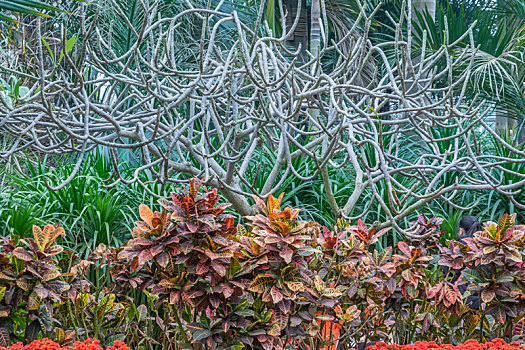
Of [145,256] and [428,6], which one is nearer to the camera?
[145,256]

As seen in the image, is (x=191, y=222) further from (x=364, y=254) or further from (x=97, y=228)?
(x=97, y=228)

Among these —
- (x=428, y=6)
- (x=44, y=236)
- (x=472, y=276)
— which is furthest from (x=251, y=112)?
(x=428, y=6)

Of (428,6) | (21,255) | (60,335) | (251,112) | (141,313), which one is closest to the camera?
(21,255)

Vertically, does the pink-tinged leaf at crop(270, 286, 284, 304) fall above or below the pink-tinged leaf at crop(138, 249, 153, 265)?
below

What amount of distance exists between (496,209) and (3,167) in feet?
15.4

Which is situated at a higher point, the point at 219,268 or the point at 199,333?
the point at 219,268

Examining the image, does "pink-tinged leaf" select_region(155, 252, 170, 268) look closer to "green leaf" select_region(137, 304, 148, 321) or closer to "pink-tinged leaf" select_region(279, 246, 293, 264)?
"pink-tinged leaf" select_region(279, 246, 293, 264)

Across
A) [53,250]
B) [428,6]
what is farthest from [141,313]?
[428,6]

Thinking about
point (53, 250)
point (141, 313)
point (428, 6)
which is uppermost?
point (428, 6)

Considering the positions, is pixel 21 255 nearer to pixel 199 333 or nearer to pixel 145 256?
pixel 145 256

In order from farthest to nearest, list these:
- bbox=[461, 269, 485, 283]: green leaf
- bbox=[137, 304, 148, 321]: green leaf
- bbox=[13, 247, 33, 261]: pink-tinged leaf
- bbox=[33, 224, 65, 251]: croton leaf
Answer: bbox=[137, 304, 148, 321]: green leaf
bbox=[461, 269, 485, 283]: green leaf
bbox=[33, 224, 65, 251]: croton leaf
bbox=[13, 247, 33, 261]: pink-tinged leaf

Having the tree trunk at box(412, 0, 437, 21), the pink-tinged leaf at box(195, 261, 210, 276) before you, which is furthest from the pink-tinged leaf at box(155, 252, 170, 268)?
the tree trunk at box(412, 0, 437, 21)

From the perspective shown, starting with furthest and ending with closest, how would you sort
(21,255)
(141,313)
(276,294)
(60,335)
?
(141,313) → (60,335) → (21,255) → (276,294)

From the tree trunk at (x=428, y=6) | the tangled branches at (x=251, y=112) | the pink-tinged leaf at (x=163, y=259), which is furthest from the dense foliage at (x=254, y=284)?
the tree trunk at (x=428, y=6)
